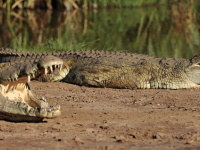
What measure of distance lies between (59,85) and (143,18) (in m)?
13.6

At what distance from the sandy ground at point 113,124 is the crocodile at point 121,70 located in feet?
2.88

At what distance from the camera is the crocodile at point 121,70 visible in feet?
28.4

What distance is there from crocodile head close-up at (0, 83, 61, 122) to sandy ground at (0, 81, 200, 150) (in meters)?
0.09

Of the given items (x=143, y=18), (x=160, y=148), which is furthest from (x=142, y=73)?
(x=143, y=18)

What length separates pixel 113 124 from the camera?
563cm

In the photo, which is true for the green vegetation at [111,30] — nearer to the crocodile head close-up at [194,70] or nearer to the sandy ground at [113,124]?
the crocodile head close-up at [194,70]

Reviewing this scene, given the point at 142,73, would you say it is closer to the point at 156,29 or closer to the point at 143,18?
the point at 156,29

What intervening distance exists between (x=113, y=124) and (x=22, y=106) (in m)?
1.00

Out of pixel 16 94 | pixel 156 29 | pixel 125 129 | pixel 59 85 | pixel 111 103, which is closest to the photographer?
pixel 125 129

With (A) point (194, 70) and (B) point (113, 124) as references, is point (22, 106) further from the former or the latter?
(A) point (194, 70)

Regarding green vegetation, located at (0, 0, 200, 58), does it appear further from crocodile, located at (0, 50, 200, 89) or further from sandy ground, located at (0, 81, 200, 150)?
sandy ground, located at (0, 81, 200, 150)

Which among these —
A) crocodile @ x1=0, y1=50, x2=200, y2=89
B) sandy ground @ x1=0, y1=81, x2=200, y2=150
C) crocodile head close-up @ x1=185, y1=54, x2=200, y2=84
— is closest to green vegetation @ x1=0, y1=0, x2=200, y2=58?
crocodile @ x1=0, y1=50, x2=200, y2=89

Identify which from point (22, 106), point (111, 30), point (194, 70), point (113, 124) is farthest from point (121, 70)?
point (111, 30)

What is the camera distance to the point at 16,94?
591cm
